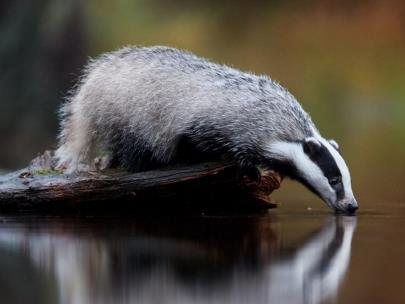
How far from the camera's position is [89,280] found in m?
3.16

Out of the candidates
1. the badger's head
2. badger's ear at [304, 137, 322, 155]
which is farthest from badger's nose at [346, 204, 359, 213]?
badger's ear at [304, 137, 322, 155]

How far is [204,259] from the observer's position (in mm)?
3576

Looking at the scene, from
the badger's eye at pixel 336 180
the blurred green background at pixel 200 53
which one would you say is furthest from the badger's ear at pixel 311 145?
the blurred green background at pixel 200 53

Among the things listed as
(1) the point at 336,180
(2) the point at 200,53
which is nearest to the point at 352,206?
(1) the point at 336,180

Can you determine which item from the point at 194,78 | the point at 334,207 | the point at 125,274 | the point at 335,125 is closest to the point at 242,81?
the point at 194,78

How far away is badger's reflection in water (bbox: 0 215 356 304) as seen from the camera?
2.96 m

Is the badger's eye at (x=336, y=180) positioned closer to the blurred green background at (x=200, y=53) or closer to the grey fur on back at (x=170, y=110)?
the grey fur on back at (x=170, y=110)

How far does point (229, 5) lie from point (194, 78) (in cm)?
555

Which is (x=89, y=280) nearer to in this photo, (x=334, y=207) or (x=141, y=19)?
(x=334, y=207)

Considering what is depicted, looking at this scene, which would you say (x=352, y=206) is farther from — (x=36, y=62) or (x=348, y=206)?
(x=36, y=62)

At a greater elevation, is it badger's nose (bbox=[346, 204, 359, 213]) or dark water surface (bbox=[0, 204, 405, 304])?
badger's nose (bbox=[346, 204, 359, 213])

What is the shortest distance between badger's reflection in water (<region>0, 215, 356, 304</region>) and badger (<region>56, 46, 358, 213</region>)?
0.31 m

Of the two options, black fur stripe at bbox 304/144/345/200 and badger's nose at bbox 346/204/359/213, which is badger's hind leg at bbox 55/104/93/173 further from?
badger's nose at bbox 346/204/359/213

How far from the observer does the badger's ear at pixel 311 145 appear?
4.88m
